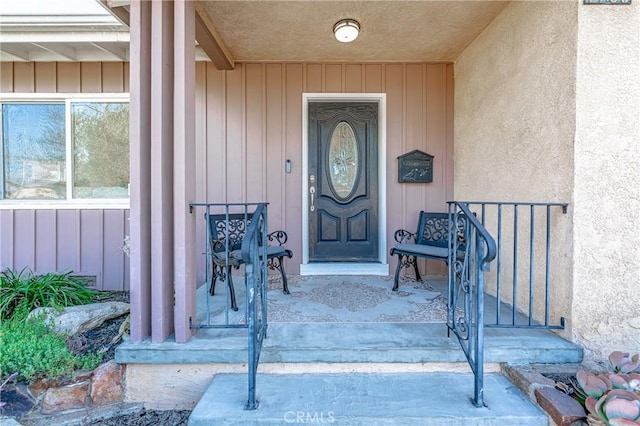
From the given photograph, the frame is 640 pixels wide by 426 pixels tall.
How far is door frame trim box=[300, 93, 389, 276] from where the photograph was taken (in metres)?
3.55

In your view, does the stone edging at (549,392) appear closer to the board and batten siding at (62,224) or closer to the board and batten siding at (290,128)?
the board and batten siding at (290,128)

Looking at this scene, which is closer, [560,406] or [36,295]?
[560,406]

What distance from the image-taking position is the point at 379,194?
3.64 m

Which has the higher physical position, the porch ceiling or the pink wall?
the porch ceiling

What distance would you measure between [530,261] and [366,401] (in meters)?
1.34

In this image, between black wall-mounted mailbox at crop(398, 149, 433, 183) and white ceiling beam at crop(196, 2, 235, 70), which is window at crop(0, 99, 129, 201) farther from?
black wall-mounted mailbox at crop(398, 149, 433, 183)

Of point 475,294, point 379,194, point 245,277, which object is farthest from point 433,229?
point 245,277

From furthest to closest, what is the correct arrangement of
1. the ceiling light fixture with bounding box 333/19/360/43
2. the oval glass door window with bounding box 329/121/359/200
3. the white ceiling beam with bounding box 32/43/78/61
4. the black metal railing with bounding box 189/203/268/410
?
the oval glass door window with bounding box 329/121/359/200 < the white ceiling beam with bounding box 32/43/78/61 < the ceiling light fixture with bounding box 333/19/360/43 < the black metal railing with bounding box 189/203/268/410

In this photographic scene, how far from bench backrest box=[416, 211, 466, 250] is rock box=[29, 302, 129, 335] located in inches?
112

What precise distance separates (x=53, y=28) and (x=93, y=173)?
4.45 ft

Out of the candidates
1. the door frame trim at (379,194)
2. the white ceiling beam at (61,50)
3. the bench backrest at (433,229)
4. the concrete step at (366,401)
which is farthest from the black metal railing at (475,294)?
the white ceiling beam at (61,50)

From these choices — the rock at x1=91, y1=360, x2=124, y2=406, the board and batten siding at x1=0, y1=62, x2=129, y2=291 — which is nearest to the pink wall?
the board and batten siding at x1=0, y1=62, x2=129, y2=291

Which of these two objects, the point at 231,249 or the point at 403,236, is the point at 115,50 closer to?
the point at 231,249

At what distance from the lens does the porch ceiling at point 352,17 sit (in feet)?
8.23
